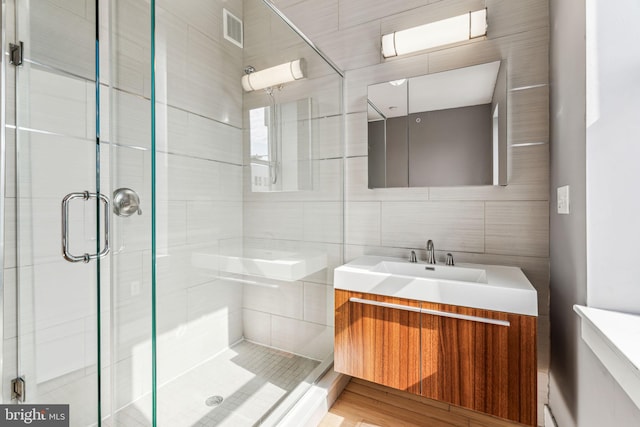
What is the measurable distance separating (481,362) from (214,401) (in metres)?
1.09

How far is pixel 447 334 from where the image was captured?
1.35 m

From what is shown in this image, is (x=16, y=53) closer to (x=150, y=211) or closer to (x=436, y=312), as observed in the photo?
(x=150, y=211)

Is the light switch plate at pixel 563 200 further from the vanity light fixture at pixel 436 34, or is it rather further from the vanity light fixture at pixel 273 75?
the vanity light fixture at pixel 273 75

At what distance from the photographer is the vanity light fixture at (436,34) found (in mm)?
1610

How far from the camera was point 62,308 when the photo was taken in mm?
1252

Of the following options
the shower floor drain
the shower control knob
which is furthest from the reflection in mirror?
the shower floor drain

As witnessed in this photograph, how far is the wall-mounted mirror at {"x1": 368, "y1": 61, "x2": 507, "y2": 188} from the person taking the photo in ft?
5.32

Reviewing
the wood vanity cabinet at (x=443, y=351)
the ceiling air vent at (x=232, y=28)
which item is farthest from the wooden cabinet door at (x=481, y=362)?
the ceiling air vent at (x=232, y=28)

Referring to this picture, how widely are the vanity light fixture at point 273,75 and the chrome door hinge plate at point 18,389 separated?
1.47 m

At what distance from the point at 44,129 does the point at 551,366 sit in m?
2.53

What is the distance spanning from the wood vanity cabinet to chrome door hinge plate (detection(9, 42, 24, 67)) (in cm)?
165

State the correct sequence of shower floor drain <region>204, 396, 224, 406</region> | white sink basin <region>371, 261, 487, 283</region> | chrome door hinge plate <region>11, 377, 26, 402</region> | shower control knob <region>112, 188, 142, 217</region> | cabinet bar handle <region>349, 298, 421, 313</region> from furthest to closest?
1. white sink basin <region>371, 261, 487, 283</region>
2. cabinet bar handle <region>349, 298, 421, 313</region>
3. chrome door hinge plate <region>11, 377, 26, 402</region>
4. shower floor drain <region>204, 396, 224, 406</region>
5. shower control knob <region>112, 188, 142, 217</region>

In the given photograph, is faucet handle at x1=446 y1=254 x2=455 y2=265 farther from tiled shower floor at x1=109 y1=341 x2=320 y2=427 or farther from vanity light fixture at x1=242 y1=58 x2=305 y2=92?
vanity light fixture at x1=242 y1=58 x2=305 y2=92

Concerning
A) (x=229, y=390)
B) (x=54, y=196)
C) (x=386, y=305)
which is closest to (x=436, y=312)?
(x=386, y=305)
